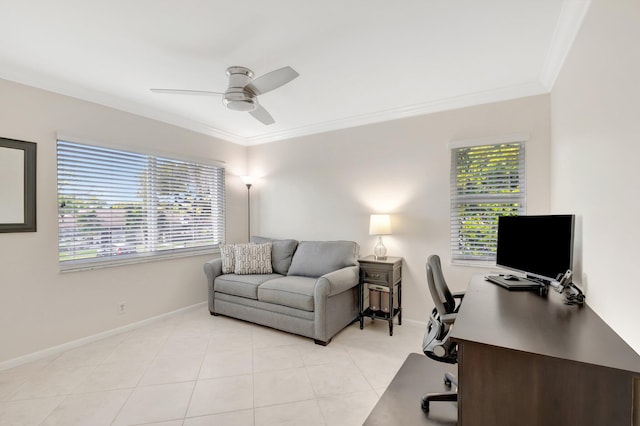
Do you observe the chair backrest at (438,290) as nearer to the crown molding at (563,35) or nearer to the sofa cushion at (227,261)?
the crown molding at (563,35)

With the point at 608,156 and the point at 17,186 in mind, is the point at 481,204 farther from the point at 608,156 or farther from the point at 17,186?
the point at 17,186

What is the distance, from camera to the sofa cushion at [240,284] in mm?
3359

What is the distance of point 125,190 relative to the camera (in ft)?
10.9

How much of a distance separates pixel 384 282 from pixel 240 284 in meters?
1.69

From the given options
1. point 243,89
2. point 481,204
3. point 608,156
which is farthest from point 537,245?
point 243,89

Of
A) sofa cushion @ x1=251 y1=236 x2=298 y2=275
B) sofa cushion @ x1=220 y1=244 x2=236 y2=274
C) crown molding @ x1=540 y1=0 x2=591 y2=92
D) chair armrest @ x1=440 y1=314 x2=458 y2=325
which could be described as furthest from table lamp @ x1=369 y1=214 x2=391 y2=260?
crown molding @ x1=540 y1=0 x2=591 y2=92

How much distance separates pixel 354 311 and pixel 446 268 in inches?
45.9

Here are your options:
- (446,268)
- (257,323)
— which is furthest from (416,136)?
(257,323)

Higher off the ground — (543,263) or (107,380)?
(543,263)

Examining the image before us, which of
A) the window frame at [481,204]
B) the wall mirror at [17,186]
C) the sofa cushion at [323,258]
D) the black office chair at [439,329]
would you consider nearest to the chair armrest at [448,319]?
the black office chair at [439,329]

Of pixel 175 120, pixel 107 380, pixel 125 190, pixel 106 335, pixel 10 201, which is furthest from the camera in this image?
pixel 175 120

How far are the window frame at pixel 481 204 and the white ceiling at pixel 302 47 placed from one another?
0.47 m

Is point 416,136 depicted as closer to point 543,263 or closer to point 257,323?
point 543,263

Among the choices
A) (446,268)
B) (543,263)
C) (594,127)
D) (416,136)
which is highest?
(416,136)
